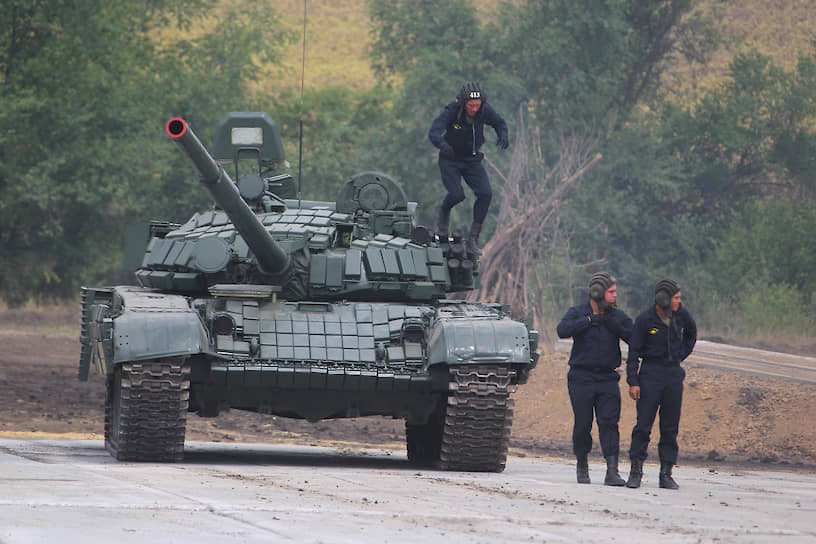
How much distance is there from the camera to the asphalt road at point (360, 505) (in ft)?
24.9

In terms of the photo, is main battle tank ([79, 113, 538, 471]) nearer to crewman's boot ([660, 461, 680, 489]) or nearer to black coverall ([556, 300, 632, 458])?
black coverall ([556, 300, 632, 458])

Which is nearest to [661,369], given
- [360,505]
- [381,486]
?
[381,486]

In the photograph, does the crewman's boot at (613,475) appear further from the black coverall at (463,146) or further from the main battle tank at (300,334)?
the black coverall at (463,146)

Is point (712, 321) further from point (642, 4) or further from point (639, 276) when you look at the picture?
point (642, 4)

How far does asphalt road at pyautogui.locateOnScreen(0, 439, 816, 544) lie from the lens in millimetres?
7582

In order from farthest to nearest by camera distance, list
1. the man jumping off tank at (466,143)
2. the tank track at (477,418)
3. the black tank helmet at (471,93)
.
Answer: the man jumping off tank at (466,143) < the black tank helmet at (471,93) < the tank track at (477,418)

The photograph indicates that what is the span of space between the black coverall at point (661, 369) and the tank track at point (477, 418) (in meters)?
1.41

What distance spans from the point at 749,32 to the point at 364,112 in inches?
752

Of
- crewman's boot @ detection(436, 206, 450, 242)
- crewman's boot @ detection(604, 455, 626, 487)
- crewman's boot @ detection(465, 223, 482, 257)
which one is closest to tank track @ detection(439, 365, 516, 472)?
crewman's boot @ detection(604, 455, 626, 487)

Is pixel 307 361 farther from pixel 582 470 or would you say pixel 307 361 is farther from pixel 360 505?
pixel 360 505

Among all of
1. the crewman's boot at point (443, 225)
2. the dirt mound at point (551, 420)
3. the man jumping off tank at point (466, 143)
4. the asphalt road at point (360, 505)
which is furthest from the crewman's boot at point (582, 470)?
the dirt mound at point (551, 420)

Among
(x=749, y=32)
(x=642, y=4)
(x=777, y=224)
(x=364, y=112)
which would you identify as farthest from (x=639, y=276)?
(x=749, y=32)

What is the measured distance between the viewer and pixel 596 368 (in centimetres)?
1146

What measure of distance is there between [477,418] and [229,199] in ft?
Answer: 9.25
